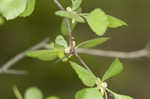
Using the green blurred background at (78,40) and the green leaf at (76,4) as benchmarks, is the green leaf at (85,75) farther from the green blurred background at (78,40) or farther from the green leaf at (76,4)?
the green blurred background at (78,40)

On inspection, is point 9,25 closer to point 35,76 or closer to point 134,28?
point 35,76

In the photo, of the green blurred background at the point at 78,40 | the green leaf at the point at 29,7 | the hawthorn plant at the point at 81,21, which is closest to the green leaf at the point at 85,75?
the hawthorn plant at the point at 81,21

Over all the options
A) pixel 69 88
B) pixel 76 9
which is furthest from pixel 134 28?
pixel 76 9

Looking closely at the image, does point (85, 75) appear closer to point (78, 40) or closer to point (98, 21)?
point (98, 21)

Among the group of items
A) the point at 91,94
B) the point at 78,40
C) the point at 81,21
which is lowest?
the point at 78,40

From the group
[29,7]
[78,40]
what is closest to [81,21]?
[29,7]
